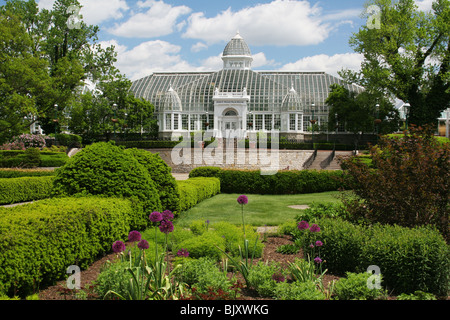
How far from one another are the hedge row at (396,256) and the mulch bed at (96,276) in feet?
1.33

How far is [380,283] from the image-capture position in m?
5.55

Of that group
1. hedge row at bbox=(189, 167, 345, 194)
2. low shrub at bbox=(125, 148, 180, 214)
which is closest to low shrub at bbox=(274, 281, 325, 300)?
low shrub at bbox=(125, 148, 180, 214)

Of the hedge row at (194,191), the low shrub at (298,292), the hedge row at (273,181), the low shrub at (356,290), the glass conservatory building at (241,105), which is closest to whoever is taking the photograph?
the low shrub at (298,292)

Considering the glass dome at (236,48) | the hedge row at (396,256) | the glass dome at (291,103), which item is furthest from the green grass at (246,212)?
the glass dome at (236,48)

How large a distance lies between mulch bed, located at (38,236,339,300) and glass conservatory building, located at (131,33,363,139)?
34286 mm

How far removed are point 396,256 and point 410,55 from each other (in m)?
30.3

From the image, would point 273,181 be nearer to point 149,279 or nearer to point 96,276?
point 96,276

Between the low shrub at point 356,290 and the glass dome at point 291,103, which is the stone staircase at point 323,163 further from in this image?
the low shrub at point 356,290

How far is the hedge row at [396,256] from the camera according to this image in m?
5.43

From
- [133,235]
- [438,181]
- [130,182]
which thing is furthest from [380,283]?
[130,182]

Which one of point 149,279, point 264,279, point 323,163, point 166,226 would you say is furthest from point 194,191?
point 323,163

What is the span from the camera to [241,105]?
45625 mm

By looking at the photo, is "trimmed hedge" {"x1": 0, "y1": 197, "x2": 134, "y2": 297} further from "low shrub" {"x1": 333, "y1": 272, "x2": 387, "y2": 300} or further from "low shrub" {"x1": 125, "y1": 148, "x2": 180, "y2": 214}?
"low shrub" {"x1": 333, "y1": 272, "x2": 387, "y2": 300}
